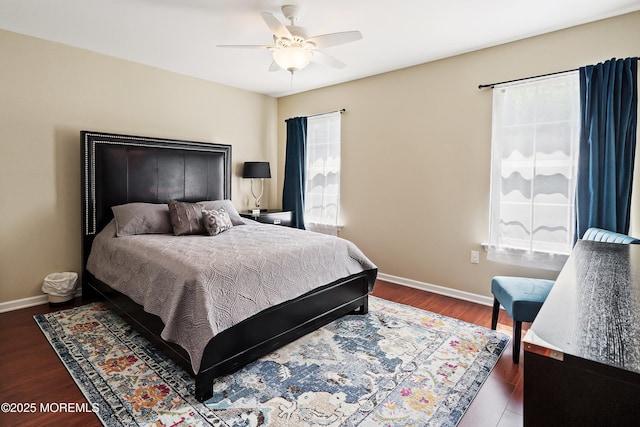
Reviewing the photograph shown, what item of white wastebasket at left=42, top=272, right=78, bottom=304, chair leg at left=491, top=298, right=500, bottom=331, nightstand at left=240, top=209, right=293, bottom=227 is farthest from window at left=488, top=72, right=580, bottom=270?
white wastebasket at left=42, top=272, right=78, bottom=304

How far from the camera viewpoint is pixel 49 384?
2.00 m

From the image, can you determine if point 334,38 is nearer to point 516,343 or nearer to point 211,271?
point 211,271

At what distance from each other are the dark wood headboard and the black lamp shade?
0.31 m

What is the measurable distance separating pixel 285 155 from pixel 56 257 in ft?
10.4

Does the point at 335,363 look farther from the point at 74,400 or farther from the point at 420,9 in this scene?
the point at 420,9

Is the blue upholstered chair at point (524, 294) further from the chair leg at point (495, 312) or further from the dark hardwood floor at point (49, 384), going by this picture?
the dark hardwood floor at point (49, 384)

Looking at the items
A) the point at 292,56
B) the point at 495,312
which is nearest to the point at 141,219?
the point at 292,56

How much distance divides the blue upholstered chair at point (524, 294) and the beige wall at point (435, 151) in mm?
736

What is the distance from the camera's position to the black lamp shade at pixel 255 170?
4.76 meters

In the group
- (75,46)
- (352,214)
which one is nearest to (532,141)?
(352,214)

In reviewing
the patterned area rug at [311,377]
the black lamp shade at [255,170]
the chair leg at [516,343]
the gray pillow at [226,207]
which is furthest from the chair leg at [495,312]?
the black lamp shade at [255,170]

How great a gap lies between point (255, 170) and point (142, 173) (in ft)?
4.95

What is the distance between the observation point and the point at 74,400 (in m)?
1.87

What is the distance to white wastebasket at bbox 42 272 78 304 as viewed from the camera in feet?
10.4
